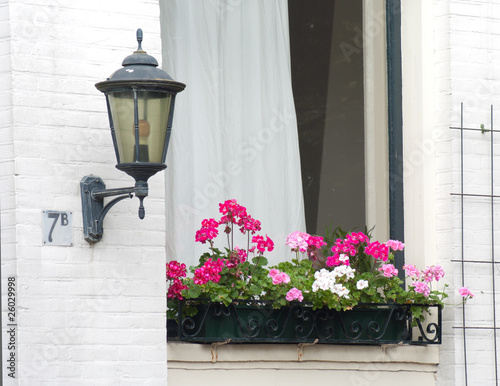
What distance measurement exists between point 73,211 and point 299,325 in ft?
4.34

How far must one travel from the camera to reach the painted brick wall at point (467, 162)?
561cm

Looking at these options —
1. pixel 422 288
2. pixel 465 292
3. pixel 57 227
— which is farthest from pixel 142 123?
pixel 465 292

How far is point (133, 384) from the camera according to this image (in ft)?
15.8

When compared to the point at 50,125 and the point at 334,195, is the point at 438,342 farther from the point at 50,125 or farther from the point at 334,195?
the point at 50,125

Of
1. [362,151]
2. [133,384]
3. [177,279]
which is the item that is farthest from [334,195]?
[133,384]

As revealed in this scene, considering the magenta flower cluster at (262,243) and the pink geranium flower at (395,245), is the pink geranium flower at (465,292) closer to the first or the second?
the pink geranium flower at (395,245)

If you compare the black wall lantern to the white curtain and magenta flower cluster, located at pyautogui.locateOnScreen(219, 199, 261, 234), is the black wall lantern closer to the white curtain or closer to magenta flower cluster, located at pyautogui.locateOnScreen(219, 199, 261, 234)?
magenta flower cluster, located at pyautogui.locateOnScreen(219, 199, 261, 234)

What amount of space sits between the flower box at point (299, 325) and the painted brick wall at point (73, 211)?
239 millimetres

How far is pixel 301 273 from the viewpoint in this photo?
17.6ft

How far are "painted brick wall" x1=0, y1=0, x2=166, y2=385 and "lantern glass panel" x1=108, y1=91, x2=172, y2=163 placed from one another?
46 centimetres

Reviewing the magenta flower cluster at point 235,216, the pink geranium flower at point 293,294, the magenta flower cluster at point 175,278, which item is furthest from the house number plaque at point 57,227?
the pink geranium flower at point 293,294

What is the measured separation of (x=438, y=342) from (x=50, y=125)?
2376mm

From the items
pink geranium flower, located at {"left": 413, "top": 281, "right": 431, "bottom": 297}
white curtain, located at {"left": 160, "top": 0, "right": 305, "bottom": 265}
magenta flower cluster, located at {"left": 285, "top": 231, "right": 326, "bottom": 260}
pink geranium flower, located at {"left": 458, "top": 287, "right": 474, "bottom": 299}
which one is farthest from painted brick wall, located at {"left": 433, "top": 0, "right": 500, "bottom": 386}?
white curtain, located at {"left": 160, "top": 0, "right": 305, "bottom": 265}

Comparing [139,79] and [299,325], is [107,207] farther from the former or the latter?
[299,325]
